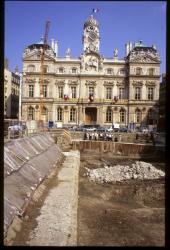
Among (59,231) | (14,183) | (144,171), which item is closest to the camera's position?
(59,231)

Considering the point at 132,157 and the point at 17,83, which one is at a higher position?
the point at 17,83

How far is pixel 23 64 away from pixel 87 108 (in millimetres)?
15641

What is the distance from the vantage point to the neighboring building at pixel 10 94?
63459 millimetres

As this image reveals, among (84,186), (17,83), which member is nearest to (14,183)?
(84,186)

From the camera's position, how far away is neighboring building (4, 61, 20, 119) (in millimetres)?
63459

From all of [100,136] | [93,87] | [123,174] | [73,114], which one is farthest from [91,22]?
[123,174]

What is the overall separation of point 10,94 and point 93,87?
19.5 m

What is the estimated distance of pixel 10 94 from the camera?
65.5 metres

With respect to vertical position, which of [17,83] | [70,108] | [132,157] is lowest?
[132,157]

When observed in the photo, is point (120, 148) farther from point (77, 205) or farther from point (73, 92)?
point (77, 205)

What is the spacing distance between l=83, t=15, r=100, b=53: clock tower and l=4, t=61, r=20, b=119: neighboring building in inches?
688

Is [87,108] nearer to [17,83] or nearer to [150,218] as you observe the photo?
[17,83]

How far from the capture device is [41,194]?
552 inches

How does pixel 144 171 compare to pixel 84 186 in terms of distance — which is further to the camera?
pixel 144 171
